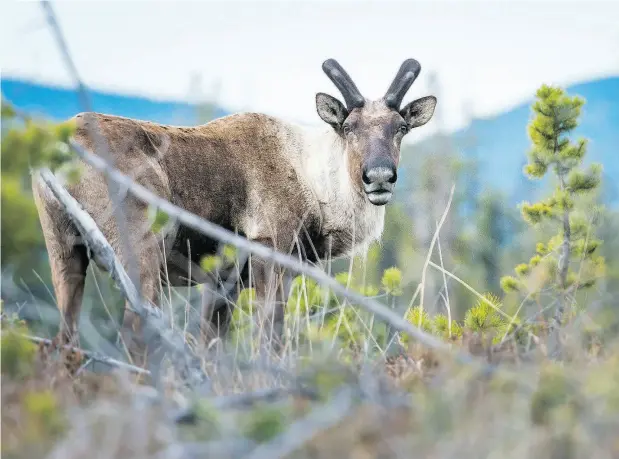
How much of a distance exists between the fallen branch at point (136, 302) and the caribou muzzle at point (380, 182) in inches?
104

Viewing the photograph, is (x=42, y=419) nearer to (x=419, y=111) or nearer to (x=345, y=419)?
(x=345, y=419)

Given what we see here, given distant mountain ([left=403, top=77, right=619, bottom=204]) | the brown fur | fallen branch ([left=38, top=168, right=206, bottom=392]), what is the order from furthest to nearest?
1. distant mountain ([left=403, top=77, right=619, bottom=204])
2. the brown fur
3. fallen branch ([left=38, top=168, right=206, bottom=392])

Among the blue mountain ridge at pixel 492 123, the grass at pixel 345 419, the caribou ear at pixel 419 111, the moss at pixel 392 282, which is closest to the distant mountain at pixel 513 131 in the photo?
the blue mountain ridge at pixel 492 123

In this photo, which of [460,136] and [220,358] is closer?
[220,358]

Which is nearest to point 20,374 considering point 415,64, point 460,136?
point 415,64

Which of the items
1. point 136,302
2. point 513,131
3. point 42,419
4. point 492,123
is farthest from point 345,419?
point 513,131

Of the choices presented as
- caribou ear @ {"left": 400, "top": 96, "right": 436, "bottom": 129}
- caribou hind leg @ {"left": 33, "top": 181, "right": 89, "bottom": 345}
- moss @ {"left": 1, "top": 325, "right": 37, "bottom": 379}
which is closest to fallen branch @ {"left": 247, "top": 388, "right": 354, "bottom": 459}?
moss @ {"left": 1, "top": 325, "right": 37, "bottom": 379}

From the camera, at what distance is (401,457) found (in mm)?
2129

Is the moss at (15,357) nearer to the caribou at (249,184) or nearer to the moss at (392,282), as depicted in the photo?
the caribou at (249,184)

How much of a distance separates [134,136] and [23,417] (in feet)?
11.3

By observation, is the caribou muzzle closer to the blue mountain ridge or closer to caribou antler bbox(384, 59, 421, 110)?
caribou antler bbox(384, 59, 421, 110)

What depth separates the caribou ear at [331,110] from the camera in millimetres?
6973

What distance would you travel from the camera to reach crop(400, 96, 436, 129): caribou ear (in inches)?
283

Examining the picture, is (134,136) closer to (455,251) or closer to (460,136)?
(455,251)
